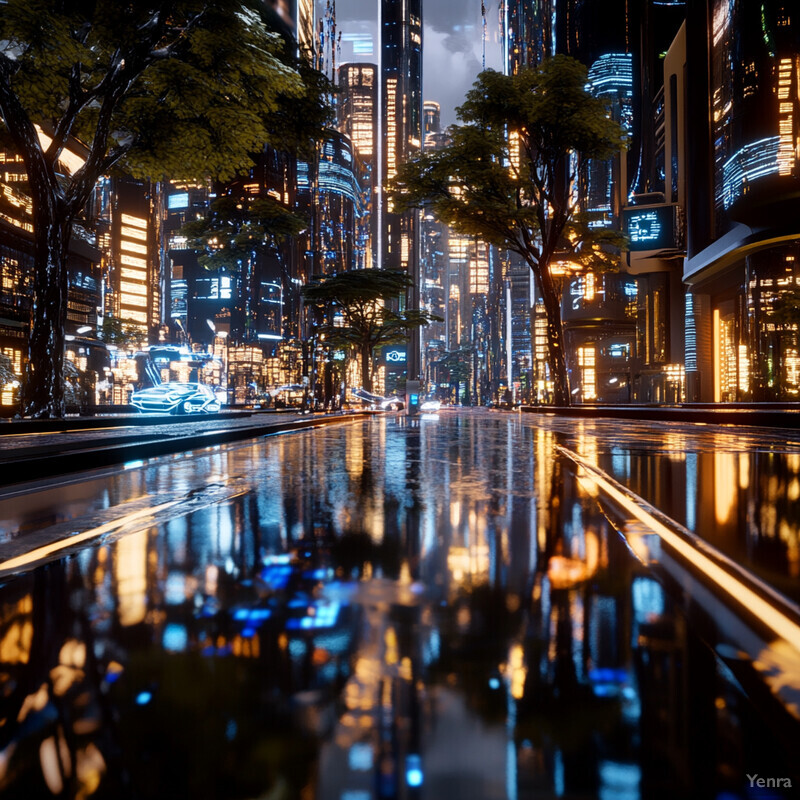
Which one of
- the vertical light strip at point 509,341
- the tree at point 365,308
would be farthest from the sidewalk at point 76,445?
the vertical light strip at point 509,341

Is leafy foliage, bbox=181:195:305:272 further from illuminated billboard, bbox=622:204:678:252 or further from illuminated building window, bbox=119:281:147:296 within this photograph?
illuminated building window, bbox=119:281:147:296

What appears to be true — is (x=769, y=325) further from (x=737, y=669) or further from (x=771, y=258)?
(x=737, y=669)

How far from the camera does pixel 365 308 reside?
55.4 metres

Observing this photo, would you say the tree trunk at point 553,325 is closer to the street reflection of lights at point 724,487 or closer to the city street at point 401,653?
the street reflection of lights at point 724,487

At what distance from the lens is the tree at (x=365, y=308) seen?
4988cm

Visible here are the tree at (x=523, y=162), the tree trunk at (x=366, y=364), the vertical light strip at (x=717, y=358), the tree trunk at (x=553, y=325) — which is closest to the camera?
the tree at (x=523, y=162)

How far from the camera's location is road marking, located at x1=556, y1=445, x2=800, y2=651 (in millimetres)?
2664

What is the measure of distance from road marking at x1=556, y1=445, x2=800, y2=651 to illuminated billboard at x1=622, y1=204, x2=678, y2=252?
163 ft

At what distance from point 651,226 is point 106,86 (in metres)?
45.1

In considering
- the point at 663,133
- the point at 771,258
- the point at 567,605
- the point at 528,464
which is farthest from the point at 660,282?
the point at 567,605

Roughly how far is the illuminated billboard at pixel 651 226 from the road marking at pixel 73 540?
50.8 metres

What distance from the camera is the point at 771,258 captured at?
37.7 m

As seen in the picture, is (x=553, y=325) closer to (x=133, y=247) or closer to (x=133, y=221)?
(x=133, y=247)

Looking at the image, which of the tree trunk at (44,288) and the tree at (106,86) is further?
the tree trunk at (44,288)
